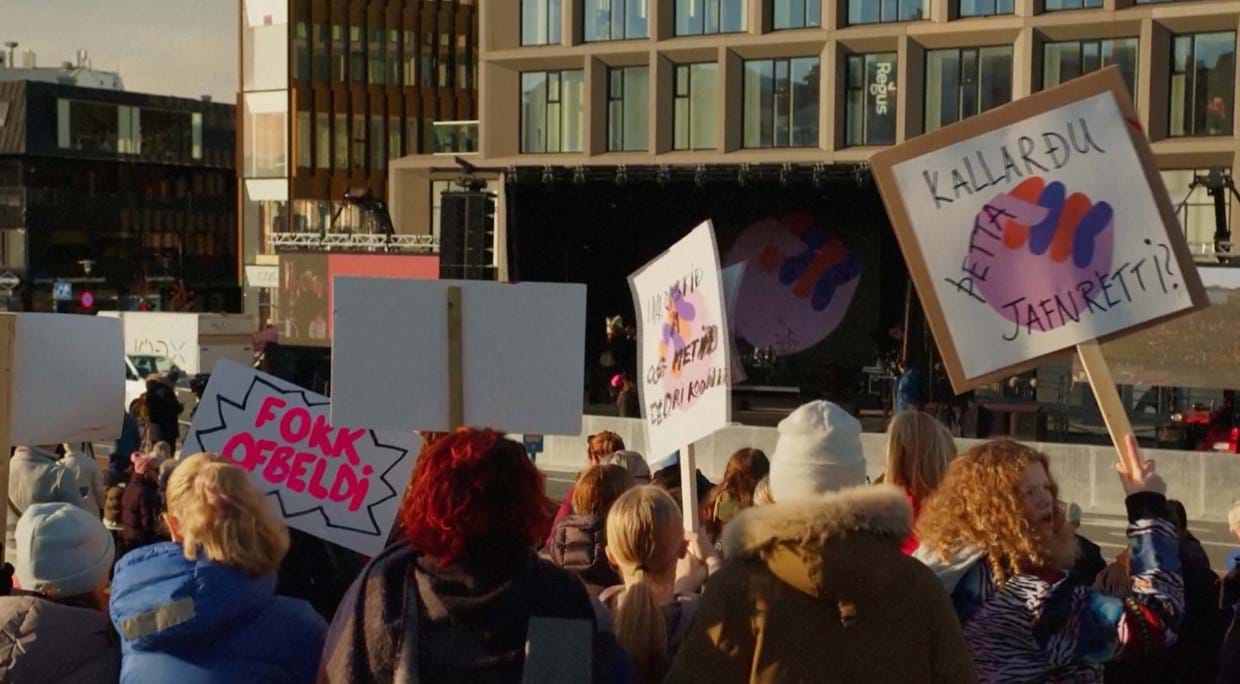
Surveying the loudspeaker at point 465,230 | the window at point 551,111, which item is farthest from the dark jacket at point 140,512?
the window at point 551,111

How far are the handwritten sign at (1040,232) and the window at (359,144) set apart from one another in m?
62.0

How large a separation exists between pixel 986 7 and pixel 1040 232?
34.9 meters

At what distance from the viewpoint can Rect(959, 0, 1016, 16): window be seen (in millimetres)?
38562

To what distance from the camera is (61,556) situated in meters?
4.50

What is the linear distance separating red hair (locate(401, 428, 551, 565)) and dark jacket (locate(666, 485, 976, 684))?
17.1 inches

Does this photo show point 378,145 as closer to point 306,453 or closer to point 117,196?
point 117,196

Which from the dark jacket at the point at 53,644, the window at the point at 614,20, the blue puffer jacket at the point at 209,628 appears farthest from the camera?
the window at the point at 614,20

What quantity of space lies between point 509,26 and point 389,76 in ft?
74.3

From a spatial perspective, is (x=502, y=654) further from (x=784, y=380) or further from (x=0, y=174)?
(x=0, y=174)

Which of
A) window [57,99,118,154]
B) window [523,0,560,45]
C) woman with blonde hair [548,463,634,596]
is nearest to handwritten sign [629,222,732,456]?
woman with blonde hair [548,463,634,596]

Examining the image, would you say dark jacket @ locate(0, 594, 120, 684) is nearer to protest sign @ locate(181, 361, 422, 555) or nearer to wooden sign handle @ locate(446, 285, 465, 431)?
protest sign @ locate(181, 361, 422, 555)

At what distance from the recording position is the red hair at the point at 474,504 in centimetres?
364

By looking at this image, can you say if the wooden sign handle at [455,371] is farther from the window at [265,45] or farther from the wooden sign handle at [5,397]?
the window at [265,45]

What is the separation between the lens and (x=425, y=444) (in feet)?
19.6
